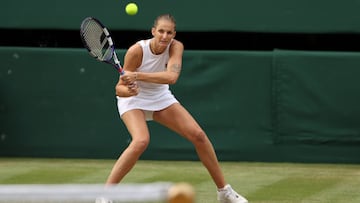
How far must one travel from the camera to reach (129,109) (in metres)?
6.86

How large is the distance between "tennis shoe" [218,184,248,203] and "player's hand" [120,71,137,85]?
1.15m

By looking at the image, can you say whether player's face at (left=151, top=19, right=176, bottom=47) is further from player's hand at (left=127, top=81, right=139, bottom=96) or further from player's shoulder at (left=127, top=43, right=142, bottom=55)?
player's hand at (left=127, top=81, right=139, bottom=96)

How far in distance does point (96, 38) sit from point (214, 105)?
11.8 feet

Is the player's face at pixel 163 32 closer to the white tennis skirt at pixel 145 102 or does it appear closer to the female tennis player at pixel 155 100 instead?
the female tennis player at pixel 155 100

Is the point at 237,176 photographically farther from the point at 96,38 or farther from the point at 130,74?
the point at 130,74

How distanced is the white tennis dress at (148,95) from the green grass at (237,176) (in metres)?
0.94

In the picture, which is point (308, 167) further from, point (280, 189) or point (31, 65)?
point (31, 65)

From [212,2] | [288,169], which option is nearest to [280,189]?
[288,169]

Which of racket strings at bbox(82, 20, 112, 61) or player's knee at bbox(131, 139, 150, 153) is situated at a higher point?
racket strings at bbox(82, 20, 112, 61)

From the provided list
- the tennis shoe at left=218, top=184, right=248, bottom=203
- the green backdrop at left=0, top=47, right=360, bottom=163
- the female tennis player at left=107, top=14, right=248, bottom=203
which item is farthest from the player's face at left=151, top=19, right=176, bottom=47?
the green backdrop at left=0, top=47, right=360, bottom=163

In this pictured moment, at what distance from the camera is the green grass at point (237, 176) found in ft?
25.9

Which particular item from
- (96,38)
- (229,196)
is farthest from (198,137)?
(96,38)

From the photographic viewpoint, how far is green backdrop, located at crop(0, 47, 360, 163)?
10492 millimetres

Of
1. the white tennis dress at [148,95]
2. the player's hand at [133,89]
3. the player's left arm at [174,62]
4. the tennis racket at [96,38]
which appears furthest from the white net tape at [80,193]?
the tennis racket at [96,38]
